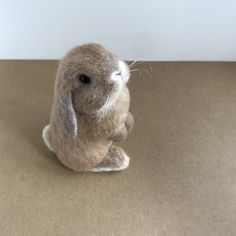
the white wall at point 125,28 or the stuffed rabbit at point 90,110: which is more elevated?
the white wall at point 125,28

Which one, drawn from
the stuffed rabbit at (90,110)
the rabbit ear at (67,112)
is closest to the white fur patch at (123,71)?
the stuffed rabbit at (90,110)

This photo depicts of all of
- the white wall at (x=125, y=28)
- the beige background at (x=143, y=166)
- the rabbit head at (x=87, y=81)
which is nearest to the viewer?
the rabbit head at (x=87, y=81)

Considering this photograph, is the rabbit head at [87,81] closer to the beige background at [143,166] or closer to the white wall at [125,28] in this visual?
the beige background at [143,166]

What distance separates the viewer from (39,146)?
1.34 meters

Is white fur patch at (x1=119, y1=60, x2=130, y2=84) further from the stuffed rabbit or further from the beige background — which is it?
the beige background

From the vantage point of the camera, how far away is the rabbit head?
1.02 metres

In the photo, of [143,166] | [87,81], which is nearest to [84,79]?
[87,81]

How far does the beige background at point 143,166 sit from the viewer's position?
1157mm

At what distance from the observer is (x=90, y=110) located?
106 cm

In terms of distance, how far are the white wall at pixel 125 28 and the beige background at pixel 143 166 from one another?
61mm

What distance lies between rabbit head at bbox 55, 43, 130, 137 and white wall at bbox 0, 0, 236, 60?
405mm

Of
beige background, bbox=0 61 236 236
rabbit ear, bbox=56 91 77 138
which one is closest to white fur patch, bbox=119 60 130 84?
rabbit ear, bbox=56 91 77 138

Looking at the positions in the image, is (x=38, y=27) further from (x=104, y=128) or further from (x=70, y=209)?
(x=70, y=209)

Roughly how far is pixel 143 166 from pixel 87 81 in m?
0.39
